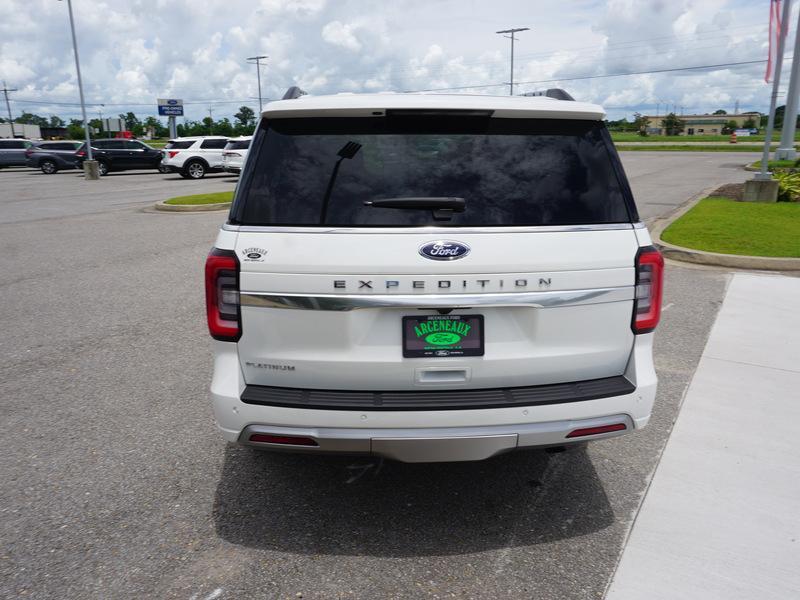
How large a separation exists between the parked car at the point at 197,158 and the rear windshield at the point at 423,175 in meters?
28.1

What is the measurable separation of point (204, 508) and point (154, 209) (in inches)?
595

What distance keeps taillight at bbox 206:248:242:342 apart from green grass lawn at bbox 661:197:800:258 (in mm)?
8080

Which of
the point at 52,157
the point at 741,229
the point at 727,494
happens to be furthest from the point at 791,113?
the point at 52,157

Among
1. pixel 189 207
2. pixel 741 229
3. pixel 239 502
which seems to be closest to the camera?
pixel 239 502

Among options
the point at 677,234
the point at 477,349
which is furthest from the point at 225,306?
the point at 677,234

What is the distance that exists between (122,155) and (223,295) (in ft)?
111

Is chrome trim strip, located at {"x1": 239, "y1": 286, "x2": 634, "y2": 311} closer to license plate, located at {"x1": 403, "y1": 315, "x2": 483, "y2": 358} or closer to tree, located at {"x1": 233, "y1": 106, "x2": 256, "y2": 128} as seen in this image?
license plate, located at {"x1": 403, "y1": 315, "x2": 483, "y2": 358}

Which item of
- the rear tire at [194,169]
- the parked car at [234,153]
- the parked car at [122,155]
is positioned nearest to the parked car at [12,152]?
the parked car at [122,155]

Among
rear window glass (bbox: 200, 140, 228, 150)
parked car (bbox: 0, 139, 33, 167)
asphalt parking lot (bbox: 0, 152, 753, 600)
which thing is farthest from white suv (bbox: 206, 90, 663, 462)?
parked car (bbox: 0, 139, 33, 167)

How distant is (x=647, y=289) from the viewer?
3.00m

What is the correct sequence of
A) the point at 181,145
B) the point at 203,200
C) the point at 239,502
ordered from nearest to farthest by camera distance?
the point at 239,502
the point at 203,200
the point at 181,145

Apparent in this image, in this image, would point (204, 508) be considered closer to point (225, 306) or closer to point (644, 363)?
point (225, 306)

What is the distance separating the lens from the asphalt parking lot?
2822 millimetres

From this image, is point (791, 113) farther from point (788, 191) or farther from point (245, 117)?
point (245, 117)
